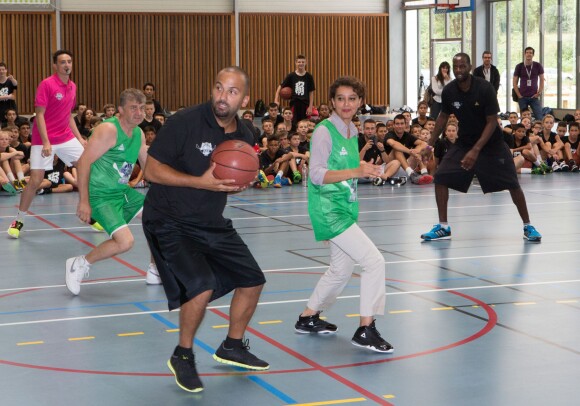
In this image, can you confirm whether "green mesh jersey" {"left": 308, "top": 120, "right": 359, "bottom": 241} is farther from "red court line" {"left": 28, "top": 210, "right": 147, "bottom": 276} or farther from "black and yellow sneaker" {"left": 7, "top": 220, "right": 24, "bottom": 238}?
"black and yellow sneaker" {"left": 7, "top": 220, "right": 24, "bottom": 238}

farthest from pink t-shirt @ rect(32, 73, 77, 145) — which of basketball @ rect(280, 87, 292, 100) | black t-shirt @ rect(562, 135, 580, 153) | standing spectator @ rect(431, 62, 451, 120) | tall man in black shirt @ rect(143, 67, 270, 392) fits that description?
standing spectator @ rect(431, 62, 451, 120)

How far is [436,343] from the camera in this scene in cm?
630

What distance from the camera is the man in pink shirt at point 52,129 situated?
11039 mm

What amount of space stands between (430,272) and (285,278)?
129 centimetres

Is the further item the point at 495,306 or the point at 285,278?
the point at 285,278

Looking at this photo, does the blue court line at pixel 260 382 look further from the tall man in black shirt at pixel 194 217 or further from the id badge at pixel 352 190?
the id badge at pixel 352 190

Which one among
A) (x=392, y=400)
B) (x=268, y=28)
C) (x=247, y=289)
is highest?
(x=268, y=28)

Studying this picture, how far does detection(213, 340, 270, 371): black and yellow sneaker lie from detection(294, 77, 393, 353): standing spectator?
735 mm

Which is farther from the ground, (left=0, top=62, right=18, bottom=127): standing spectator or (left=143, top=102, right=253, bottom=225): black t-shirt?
(left=0, top=62, right=18, bottom=127): standing spectator

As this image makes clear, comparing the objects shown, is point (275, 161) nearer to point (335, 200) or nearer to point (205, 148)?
point (335, 200)

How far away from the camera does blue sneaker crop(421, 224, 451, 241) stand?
10633 mm

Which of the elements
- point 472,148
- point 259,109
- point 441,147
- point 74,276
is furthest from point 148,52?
point 74,276

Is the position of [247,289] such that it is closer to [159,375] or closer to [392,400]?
[159,375]

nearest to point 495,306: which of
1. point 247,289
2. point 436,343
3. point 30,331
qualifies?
point 436,343
